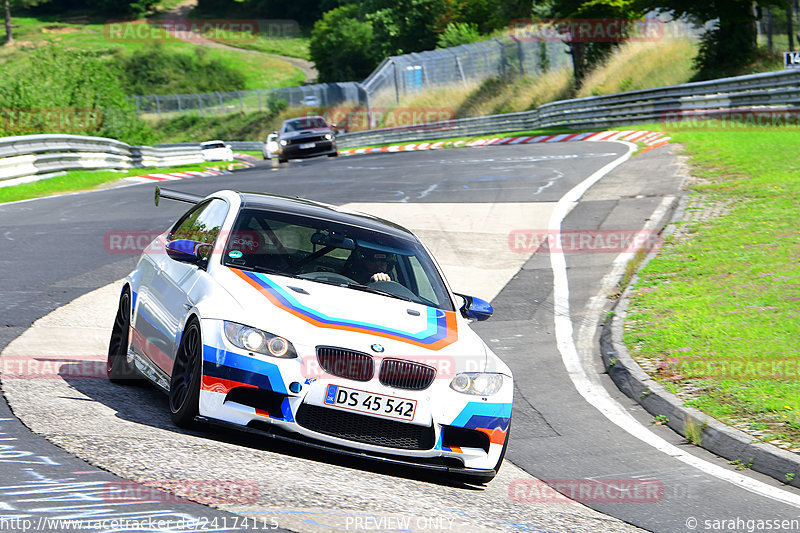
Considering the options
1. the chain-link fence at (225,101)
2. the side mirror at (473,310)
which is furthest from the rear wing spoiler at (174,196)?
the chain-link fence at (225,101)

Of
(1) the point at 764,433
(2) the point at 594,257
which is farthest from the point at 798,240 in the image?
(1) the point at 764,433

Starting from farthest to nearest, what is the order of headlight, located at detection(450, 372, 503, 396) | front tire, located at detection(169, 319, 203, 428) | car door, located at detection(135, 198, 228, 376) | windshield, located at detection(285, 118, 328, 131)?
windshield, located at detection(285, 118, 328, 131), car door, located at detection(135, 198, 228, 376), headlight, located at detection(450, 372, 503, 396), front tire, located at detection(169, 319, 203, 428)

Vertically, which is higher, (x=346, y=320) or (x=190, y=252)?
(x=190, y=252)

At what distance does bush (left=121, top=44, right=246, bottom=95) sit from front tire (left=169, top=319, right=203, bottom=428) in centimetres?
9284

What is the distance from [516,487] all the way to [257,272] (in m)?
2.22

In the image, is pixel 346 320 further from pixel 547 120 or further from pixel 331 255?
pixel 547 120

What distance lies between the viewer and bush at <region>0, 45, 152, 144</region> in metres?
30.6

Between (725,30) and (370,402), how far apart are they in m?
34.4

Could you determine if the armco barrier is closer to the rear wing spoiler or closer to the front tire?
the rear wing spoiler

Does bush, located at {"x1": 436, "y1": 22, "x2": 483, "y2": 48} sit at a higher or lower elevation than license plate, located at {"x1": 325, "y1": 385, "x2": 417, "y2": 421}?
higher

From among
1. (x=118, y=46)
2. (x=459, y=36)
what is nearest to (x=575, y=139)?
(x=459, y=36)

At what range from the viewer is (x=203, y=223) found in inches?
306

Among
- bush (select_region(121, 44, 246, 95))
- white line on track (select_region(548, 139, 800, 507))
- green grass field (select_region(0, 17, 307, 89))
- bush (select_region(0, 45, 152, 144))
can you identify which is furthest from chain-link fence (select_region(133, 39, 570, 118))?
green grass field (select_region(0, 17, 307, 89))

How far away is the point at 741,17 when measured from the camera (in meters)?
35.9
